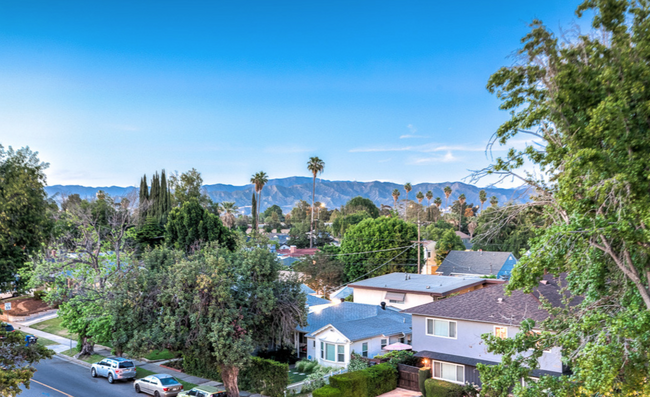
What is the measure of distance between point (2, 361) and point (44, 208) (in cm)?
659

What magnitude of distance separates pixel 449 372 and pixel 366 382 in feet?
16.6

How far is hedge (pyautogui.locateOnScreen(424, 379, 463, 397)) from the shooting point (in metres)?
23.8

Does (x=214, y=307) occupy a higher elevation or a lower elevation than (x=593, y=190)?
lower

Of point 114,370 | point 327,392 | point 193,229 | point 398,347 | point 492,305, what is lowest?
point 114,370

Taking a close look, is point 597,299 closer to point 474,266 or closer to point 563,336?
point 563,336

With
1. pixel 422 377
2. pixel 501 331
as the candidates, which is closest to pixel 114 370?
pixel 422 377

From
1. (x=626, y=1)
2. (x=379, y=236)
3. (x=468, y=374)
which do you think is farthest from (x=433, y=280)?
(x=626, y=1)

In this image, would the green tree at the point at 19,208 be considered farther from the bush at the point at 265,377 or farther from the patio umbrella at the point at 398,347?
the patio umbrella at the point at 398,347

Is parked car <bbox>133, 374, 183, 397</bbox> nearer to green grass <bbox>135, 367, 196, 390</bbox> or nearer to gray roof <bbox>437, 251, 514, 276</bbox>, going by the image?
green grass <bbox>135, 367, 196, 390</bbox>

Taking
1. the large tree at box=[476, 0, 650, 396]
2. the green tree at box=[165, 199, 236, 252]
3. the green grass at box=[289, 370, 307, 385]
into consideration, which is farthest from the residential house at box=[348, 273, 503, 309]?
the large tree at box=[476, 0, 650, 396]

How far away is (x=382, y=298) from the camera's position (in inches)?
1670

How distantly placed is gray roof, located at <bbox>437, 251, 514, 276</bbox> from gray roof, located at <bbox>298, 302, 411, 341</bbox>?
29135mm

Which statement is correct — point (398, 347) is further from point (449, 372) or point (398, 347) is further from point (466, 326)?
point (466, 326)

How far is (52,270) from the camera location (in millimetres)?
31203
